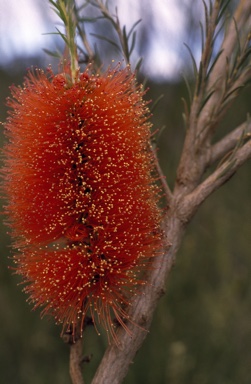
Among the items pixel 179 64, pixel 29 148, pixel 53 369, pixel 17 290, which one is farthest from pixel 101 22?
pixel 53 369

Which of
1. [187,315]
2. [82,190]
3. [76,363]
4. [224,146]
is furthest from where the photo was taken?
[187,315]

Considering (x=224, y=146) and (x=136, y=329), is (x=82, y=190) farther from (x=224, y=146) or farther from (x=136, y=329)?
(x=224, y=146)

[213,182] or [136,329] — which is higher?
[213,182]

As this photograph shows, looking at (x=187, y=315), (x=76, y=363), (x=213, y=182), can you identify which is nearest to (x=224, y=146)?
(x=213, y=182)

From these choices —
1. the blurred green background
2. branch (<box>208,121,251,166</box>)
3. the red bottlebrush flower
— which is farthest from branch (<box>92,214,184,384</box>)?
the blurred green background

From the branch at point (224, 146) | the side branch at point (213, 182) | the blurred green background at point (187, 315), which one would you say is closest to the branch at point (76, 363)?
the side branch at point (213, 182)

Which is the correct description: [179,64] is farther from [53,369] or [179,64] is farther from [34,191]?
[53,369]

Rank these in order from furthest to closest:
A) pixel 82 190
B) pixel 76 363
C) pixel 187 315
→ pixel 187 315 → pixel 76 363 → pixel 82 190

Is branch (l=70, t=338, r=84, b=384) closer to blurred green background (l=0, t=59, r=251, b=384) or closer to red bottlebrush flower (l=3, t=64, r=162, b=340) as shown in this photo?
red bottlebrush flower (l=3, t=64, r=162, b=340)
